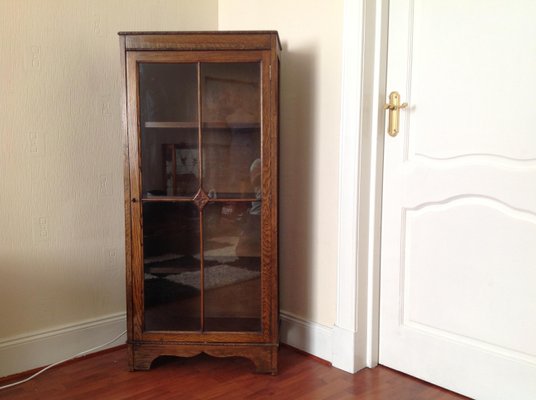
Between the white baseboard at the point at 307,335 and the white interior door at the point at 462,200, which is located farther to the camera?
the white baseboard at the point at 307,335

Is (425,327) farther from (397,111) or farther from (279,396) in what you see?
(397,111)

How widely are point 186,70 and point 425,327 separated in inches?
50.8

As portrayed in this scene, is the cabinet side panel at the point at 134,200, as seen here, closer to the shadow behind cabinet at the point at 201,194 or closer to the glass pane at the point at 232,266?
the shadow behind cabinet at the point at 201,194

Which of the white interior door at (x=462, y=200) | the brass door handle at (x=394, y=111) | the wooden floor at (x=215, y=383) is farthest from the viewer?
the brass door handle at (x=394, y=111)

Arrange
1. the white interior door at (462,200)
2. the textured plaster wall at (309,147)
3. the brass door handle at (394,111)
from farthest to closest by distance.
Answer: the textured plaster wall at (309,147), the brass door handle at (394,111), the white interior door at (462,200)

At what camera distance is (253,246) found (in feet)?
5.82

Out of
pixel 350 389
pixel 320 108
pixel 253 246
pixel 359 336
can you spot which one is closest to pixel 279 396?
pixel 350 389

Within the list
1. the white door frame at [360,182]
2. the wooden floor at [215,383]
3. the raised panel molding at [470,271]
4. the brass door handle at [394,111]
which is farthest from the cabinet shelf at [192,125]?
the wooden floor at [215,383]

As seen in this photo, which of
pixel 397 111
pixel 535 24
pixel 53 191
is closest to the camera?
pixel 535 24

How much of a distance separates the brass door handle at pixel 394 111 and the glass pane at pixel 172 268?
0.80 m

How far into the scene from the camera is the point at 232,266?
5.88ft

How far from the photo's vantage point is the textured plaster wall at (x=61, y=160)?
5.76 ft

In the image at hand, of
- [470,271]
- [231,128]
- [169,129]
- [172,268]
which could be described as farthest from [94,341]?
[470,271]

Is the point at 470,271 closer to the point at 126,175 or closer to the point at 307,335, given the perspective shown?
the point at 307,335
